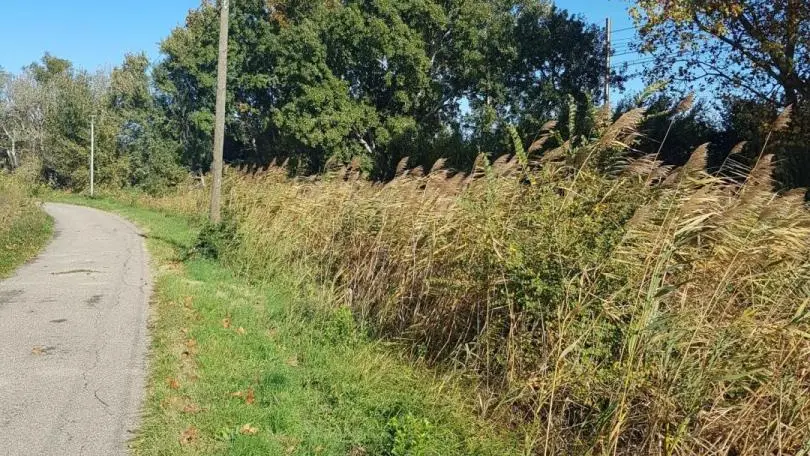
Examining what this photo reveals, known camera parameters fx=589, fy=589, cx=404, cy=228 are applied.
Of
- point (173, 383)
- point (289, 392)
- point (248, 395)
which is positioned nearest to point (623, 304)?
point (289, 392)

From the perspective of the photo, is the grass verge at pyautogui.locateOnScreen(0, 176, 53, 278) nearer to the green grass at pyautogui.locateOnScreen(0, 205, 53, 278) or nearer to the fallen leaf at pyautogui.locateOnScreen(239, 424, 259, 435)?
the green grass at pyautogui.locateOnScreen(0, 205, 53, 278)

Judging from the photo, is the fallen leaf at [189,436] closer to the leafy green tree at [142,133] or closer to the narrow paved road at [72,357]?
the narrow paved road at [72,357]

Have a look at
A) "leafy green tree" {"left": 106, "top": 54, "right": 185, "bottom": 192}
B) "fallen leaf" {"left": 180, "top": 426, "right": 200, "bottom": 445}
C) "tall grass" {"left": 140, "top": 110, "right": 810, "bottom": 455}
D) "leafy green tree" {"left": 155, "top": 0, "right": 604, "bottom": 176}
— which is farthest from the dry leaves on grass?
"leafy green tree" {"left": 106, "top": 54, "right": 185, "bottom": 192}

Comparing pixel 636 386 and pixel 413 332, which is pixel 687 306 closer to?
pixel 636 386

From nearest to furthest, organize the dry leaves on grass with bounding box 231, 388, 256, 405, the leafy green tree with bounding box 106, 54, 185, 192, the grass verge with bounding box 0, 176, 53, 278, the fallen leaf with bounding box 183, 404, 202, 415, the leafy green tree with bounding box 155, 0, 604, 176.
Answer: the fallen leaf with bounding box 183, 404, 202, 415, the dry leaves on grass with bounding box 231, 388, 256, 405, the grass verge with bounding box 0, 176, 53, 278, the leafy green tree with bounding box 155, 0, 604, 176, the leafy green tree with bounding box 106, 54, 185, 192

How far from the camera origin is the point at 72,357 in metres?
5.82

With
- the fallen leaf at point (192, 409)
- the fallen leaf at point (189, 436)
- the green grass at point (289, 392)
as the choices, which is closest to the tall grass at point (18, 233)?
the green grass at point (289, 392)

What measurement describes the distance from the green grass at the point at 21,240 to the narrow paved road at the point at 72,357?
406 millimetres

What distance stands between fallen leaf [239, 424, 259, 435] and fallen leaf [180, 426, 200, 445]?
11.8 inches

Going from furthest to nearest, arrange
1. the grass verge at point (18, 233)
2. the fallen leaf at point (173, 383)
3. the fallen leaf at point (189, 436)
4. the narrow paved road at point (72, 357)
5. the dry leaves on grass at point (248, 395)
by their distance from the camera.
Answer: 1. the grass verge at point (18, 233)
2. the fallen leaf at point (173, 383)
3. the dry leaves on grass at point (248, 395)
4. the narrow paved road at point (72, 357)
5. the fallen leaf at point (189, 436)

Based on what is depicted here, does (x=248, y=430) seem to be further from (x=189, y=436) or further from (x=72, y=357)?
(x=72, y=357)

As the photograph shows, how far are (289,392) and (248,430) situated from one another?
2.42 ft

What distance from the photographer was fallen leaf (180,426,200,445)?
405 centimetres

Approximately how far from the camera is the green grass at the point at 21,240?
11148 mm
